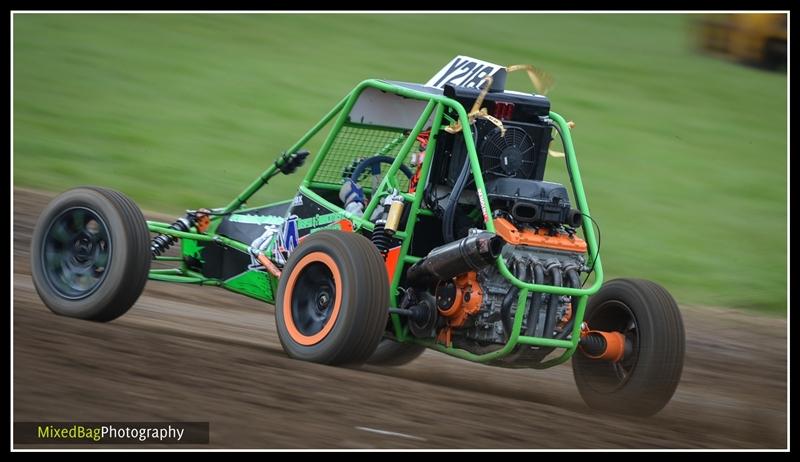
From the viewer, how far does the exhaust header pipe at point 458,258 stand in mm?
7168

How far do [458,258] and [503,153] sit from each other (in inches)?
39.3

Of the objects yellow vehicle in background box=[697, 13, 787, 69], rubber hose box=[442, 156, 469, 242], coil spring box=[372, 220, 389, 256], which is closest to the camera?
rubber hose box=[442, 156, 469, 242]

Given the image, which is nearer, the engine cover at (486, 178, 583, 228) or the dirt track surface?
the dirt track surface

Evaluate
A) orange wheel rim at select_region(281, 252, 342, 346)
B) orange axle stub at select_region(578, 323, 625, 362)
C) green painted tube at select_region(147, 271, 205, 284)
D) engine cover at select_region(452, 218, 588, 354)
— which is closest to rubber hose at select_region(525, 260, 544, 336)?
engine cover at select_region(452, 218, 588, 354)

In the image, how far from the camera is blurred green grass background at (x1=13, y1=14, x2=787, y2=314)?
15.9m

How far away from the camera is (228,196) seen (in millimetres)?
16047

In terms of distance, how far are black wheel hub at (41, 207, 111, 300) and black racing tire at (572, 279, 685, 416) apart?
3.43m

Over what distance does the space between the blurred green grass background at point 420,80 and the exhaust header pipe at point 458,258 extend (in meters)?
6.56

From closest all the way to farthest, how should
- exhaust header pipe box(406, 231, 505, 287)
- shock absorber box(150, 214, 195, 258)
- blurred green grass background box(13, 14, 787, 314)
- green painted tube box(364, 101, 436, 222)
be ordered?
exhaust header pipe box(406, 231, 505, 287) → green painted tube box(364, 101, 436, 222) → shock absorber box(150, 214, 195, 258) → blurred green grass background box(13, 14, 787, 314)

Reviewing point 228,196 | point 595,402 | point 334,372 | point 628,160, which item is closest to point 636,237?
point 628,160

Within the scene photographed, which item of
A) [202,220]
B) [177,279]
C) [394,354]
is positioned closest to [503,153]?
[394,354]

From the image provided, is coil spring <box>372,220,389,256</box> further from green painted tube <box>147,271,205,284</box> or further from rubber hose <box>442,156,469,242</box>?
green painted tube <box>147,271,205,284</box>

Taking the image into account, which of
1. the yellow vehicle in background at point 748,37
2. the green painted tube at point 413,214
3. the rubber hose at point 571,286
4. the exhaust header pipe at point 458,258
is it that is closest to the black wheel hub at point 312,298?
the green painted tube at point 413,214

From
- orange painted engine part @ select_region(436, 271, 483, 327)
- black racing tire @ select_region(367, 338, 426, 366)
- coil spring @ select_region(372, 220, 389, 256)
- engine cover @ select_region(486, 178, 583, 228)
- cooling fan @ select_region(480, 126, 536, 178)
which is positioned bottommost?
black racing tire @ select_region(367, 338, 426, 366)
